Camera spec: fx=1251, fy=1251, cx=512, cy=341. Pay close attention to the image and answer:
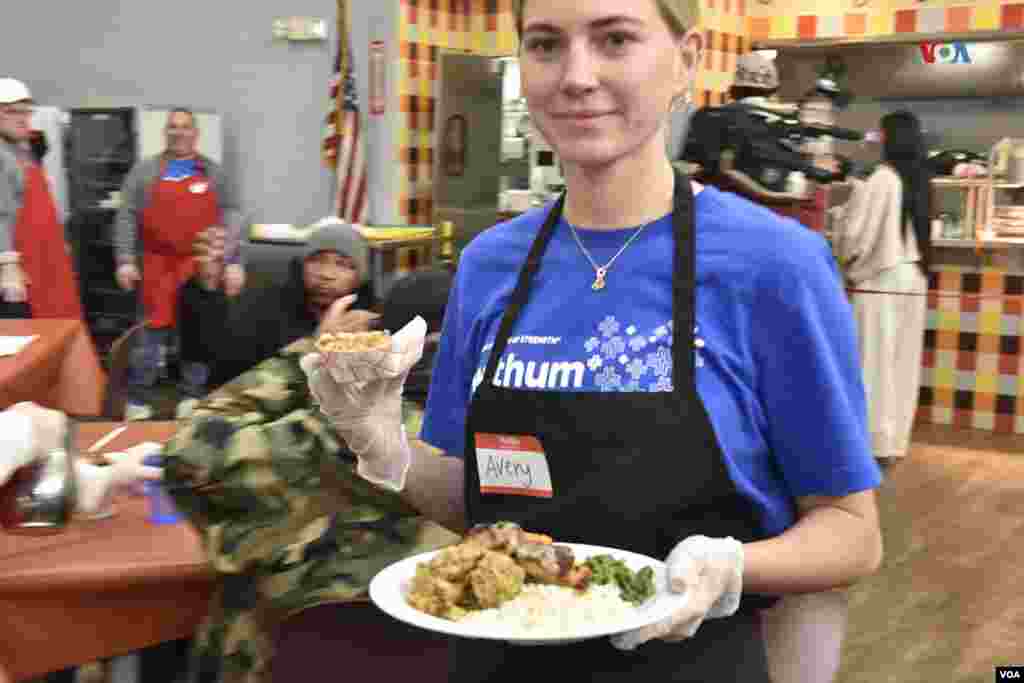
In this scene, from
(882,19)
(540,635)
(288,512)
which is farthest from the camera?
(882,19)

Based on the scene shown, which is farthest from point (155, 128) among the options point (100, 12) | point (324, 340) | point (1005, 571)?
point (324, 340)

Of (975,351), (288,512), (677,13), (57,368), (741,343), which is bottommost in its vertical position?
(975,351)

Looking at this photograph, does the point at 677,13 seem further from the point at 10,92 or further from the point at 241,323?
the point at 10,92

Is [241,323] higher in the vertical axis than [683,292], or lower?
lower

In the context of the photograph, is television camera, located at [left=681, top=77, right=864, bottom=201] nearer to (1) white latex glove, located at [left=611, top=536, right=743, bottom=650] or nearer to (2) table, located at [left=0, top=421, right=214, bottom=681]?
(2) table, located at [left=0, top=421, right=214, bottom=681]

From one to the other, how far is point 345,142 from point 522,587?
687 cm

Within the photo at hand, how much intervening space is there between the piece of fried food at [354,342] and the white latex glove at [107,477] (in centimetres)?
105

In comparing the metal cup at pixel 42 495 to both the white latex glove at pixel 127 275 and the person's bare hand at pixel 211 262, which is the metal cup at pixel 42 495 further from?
the white latex glove at pixel 127 275

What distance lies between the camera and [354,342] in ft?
4.40

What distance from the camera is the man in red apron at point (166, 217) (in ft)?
24.8

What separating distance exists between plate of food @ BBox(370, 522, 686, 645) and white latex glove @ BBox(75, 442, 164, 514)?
1302 millimetres

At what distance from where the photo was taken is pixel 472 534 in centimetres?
115

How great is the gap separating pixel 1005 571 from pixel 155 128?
5.92 m

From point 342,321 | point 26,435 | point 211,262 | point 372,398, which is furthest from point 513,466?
point 211,262
